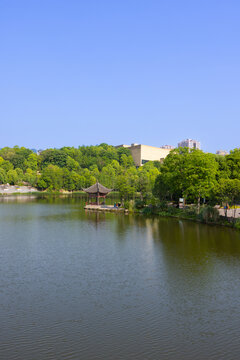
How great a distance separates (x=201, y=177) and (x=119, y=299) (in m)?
27.7

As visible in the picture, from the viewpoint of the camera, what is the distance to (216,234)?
96.2ft

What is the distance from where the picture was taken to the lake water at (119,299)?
10.0m

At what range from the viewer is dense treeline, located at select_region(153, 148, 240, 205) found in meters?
34.8

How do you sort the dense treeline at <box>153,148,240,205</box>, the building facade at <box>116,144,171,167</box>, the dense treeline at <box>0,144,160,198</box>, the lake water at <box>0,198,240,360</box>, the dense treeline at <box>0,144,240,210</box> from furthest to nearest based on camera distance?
the building facade at <box>116,144,171,167</box>, the dense treeline at <box>0,144,160,198</box>, the dense treeline at <box>0,144,240,210</box>, the dense treeline at <box>153,148,240,205</box>, the lake water at <box>0,198,240,360</box>

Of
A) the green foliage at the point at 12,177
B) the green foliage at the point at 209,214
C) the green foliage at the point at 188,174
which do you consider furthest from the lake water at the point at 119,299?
the green foliage at the point at 12,177

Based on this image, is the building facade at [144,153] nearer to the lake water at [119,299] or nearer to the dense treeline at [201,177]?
the dense treeline at [201,177]

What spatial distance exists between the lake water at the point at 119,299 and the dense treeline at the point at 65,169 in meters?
65.3

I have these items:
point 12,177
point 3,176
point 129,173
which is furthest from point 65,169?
point 129,173

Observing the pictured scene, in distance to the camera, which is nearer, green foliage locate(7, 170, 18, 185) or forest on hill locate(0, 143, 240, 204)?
forest on hill locate(0, 143, 240, 204)

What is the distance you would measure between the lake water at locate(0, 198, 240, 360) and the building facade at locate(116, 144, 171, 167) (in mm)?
109068

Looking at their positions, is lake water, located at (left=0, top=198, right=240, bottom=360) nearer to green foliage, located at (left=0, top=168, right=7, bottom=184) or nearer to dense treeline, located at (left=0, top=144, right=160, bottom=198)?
dense treeline, located at (left=0, top=144, right=160, bottom=198)

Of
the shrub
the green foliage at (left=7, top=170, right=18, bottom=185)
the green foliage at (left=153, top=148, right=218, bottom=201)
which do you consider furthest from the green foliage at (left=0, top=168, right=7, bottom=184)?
the green foliage at (left=153, top=148, right=218, bottom=201)

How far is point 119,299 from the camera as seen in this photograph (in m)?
13.5

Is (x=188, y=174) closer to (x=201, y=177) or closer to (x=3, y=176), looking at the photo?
(x=201, y=177)
